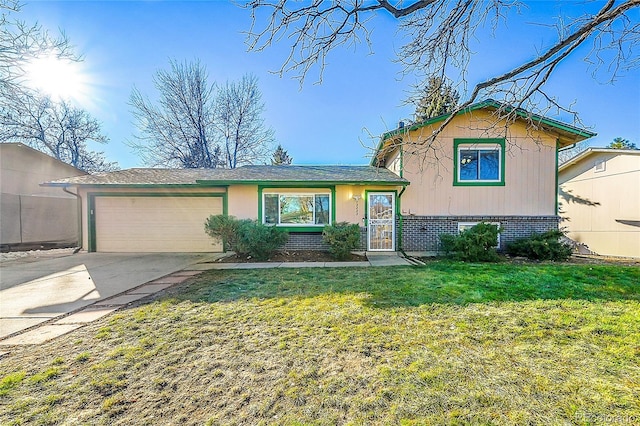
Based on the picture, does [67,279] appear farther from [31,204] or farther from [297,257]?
[31,204]

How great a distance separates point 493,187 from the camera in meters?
9.45

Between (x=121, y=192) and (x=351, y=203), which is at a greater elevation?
(x=121, y=192)

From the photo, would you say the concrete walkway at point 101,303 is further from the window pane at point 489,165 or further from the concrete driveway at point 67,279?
the window pane at point 489,165

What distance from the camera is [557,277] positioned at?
5.71 m

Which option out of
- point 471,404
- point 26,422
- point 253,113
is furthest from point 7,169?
point 471,404

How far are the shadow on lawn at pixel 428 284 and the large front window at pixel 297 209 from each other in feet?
10.1

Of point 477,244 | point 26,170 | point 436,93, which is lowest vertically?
point 477,244

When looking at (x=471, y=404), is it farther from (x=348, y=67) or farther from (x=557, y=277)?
(x=348, y=67)

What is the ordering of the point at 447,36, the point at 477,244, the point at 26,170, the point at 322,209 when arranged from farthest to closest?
1. the point at 26,170
2. the point at 322,209
3. the point at 477,244
4. the point at 447,36

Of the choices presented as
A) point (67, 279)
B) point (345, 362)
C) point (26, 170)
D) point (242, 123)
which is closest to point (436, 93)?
point (345, 362)

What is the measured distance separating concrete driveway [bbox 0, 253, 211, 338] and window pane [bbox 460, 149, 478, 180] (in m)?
9.38

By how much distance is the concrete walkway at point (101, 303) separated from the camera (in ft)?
11.1

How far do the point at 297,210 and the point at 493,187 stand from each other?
692 cm

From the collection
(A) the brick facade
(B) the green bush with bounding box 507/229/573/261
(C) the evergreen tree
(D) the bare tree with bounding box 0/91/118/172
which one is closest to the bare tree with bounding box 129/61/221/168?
(D) the bare tree with bounding box 0/91/118/172
